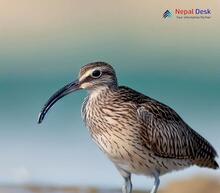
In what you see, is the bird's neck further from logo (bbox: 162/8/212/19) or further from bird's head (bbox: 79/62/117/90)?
logo (bbox: 162/8/212/19)

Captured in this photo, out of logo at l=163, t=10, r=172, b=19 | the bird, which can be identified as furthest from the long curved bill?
logo at l=163, t=10, r=172, b=19

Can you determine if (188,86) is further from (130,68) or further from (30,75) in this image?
(30,75)

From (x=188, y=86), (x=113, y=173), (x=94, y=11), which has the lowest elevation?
(x=113, y=173)

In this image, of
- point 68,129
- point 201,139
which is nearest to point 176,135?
point 201,139

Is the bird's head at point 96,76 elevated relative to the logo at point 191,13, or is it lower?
lower

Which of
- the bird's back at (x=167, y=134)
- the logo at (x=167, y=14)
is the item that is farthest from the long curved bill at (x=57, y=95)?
the logo at (x=167, y=14)

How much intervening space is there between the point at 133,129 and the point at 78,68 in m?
0.31

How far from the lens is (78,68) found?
3844 mm

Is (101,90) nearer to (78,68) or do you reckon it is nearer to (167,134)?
(78,68)

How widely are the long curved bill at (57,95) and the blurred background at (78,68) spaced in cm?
3

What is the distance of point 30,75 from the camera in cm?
386

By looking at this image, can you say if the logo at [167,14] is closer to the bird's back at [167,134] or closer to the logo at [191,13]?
the logo at [191,13]

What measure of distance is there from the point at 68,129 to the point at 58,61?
25 cm

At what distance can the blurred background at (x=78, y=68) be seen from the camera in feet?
12.5
